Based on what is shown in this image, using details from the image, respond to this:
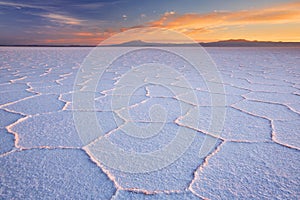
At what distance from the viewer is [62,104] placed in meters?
1.86

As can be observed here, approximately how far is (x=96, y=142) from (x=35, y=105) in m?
0.82

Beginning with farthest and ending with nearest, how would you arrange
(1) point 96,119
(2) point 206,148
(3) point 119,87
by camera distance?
(3) point 119,87 → (1) point 96,119 → (2) point 206,148

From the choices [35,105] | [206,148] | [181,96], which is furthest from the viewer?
[181,96]

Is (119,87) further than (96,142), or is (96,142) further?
(119,87)

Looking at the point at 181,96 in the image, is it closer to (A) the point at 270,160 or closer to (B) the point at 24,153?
(A) the point at 270,160

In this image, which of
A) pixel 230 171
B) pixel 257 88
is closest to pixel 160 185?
pixel 230 171

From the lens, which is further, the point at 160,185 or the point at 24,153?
the point at 24,153

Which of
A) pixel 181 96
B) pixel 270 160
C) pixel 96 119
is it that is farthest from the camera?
pixel 181 96

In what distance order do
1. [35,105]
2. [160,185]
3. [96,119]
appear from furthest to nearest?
1. [35,105]
2. [96,119]
3. [160,185]

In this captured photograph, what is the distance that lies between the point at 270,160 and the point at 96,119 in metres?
0.91

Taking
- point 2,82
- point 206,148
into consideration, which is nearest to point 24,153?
point 206,148

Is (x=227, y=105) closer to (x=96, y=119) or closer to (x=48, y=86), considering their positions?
(x=96, y=119)

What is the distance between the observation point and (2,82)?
9.18 ft

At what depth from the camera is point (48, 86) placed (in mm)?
2607
